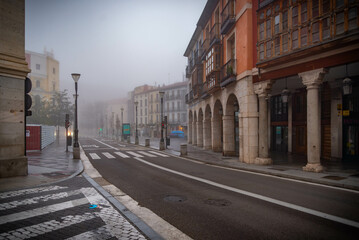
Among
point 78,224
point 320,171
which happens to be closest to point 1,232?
point 78,224

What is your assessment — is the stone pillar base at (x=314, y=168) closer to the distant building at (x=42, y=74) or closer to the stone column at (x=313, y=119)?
the stone column at (x=313, y=119)

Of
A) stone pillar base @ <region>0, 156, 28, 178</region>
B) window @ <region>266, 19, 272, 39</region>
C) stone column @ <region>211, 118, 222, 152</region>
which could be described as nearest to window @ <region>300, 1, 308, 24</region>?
window @ <region>266, 19, 272, 39</region>

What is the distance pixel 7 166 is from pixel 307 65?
1401cm

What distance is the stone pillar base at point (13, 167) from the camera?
367 inches

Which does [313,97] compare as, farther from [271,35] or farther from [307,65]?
[271,35]

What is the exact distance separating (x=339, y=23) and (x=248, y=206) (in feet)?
29.3

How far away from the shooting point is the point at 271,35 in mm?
13250

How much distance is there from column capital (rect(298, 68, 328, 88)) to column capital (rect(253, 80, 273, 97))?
2191 mm

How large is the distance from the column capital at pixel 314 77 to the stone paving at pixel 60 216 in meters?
10.5

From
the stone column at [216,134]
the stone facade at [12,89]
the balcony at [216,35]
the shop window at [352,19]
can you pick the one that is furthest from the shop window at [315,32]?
the stone facade at [12,89]

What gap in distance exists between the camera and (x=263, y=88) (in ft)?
45.6

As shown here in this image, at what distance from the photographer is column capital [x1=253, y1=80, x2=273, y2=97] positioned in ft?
45.0

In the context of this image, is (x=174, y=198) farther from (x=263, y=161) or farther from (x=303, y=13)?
(x=303, y=13)

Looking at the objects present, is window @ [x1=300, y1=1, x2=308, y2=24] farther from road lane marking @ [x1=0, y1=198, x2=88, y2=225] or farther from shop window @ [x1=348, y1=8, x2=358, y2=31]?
road lane marking @ [x1=0, y1=198, x2=88, y2=225]
